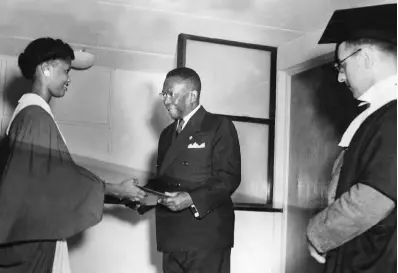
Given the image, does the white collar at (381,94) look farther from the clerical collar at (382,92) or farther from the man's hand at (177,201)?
the man's hand at (177,201)

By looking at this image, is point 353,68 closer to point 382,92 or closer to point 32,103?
point 382,92

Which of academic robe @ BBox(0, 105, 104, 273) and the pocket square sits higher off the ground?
the pocket square

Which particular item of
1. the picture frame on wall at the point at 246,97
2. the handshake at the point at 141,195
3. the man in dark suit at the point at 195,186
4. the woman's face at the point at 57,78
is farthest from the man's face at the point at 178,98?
the picture frame on wall at the point at 246,97

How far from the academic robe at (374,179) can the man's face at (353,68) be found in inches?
5.9

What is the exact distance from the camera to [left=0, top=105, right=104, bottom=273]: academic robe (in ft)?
7.39

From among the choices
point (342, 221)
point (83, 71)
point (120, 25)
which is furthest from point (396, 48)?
point (83, 71)

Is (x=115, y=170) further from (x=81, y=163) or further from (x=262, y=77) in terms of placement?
(x=262, y=77)

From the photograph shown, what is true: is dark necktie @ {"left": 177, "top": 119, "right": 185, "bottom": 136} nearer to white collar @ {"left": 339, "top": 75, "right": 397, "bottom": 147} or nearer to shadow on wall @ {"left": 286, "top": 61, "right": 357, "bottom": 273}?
white collar @ {"left": 339, "top": 75, "right": 397, "bottom": 147}

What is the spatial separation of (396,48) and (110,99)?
2.46 m

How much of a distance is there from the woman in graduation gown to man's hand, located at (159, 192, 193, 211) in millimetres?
300

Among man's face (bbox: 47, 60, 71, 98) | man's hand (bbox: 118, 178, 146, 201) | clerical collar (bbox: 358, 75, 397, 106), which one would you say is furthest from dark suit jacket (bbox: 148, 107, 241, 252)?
clerical collar (bbox: 358, 75, 397, 106)

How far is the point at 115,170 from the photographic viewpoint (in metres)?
3.86

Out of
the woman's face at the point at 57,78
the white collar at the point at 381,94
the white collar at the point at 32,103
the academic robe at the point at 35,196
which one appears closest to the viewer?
the white collar at the point at 381,94

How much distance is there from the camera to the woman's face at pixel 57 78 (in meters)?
2.52
